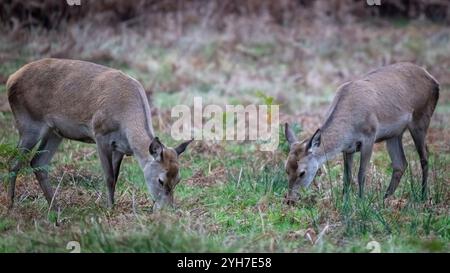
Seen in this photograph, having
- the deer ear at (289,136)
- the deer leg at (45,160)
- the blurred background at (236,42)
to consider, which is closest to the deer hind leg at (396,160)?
the deer ear at (289,136)

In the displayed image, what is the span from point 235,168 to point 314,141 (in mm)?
1902

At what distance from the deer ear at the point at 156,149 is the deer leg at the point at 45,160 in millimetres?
1408

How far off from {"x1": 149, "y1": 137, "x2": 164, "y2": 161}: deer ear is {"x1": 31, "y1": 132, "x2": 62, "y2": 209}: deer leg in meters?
1.41

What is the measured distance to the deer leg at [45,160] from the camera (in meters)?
9.58

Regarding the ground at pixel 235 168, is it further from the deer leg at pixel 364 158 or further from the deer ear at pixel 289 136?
the deer ear at pixel 289 136

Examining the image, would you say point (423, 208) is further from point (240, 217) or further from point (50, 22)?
point (50, 22)

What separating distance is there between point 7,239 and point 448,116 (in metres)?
9.48

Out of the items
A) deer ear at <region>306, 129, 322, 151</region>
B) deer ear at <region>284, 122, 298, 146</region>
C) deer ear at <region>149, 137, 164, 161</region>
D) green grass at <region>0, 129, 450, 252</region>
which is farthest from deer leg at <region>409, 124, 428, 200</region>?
deer ear at <region>149, 137, 164, 161</region>

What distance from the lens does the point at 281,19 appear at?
22.5 m

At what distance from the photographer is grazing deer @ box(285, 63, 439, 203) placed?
9.60 meters

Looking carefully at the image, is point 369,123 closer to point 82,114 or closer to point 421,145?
point 421,145

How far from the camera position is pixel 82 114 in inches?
378

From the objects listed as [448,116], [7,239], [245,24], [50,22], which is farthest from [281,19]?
[7,239]

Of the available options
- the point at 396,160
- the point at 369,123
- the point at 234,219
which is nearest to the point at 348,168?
the point at 369,123
